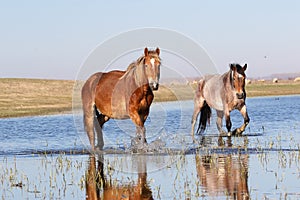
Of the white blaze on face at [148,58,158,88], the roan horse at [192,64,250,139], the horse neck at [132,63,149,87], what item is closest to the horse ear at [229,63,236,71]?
the roan horse at [192,64,250,139]

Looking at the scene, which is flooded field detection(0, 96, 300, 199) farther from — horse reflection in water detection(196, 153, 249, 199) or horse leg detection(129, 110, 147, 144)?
horse leg detection(129, 110, 147, 144)

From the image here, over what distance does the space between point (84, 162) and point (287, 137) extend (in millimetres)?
5591

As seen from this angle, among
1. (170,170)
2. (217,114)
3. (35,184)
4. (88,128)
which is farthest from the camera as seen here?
(217,114)

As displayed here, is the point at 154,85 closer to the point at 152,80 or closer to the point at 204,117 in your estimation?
the point at 152,80

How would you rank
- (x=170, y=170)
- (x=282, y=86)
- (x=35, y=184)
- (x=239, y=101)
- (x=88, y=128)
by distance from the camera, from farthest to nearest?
1. (x=282, y=86)
2. (x=239, y=101)
3. (x=88, y=128)
4. (x=170, y=170)
5. (x=35, y=184)

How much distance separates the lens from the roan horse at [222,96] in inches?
627

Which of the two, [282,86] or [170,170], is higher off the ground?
[282,86]

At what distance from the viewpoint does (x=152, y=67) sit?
11227 millimetres

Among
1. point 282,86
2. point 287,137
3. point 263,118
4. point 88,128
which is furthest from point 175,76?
point 282,86

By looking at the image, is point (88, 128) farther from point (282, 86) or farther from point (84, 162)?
point (282, 86)

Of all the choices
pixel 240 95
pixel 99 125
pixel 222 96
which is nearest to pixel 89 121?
pixel 99 125

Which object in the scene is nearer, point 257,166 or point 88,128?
point 257,166

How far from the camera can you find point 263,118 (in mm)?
23000

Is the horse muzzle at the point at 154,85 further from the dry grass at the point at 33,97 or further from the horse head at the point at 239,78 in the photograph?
the dry grass at the point at 33,97
